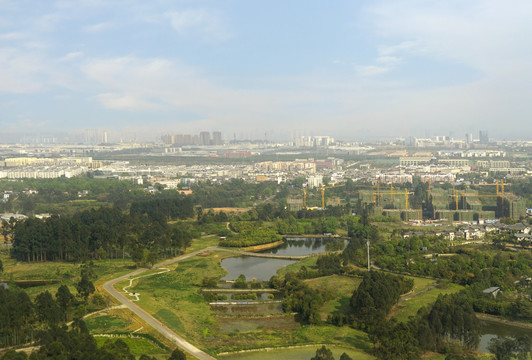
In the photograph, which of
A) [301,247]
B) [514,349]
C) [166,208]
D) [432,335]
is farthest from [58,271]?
[514,349]

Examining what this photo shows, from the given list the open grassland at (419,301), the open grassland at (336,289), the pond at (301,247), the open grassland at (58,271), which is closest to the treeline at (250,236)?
the pond at (301,247)

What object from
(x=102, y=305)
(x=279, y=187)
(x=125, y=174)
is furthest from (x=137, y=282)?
(x=125, y=174)

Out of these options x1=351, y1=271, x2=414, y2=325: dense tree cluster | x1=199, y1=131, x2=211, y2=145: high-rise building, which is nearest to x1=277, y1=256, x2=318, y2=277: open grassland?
x1=351, y1=271, x2=414, y2=325: dense tree cluster

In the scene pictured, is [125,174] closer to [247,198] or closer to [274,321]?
[247,198]

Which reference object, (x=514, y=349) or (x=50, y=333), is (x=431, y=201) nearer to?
(x=514, y=349)

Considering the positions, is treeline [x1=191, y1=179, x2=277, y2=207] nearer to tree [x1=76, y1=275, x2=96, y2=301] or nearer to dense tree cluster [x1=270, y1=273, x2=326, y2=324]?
dense tree cluster [x1=270, y1=273, x2=326, y2=324]
